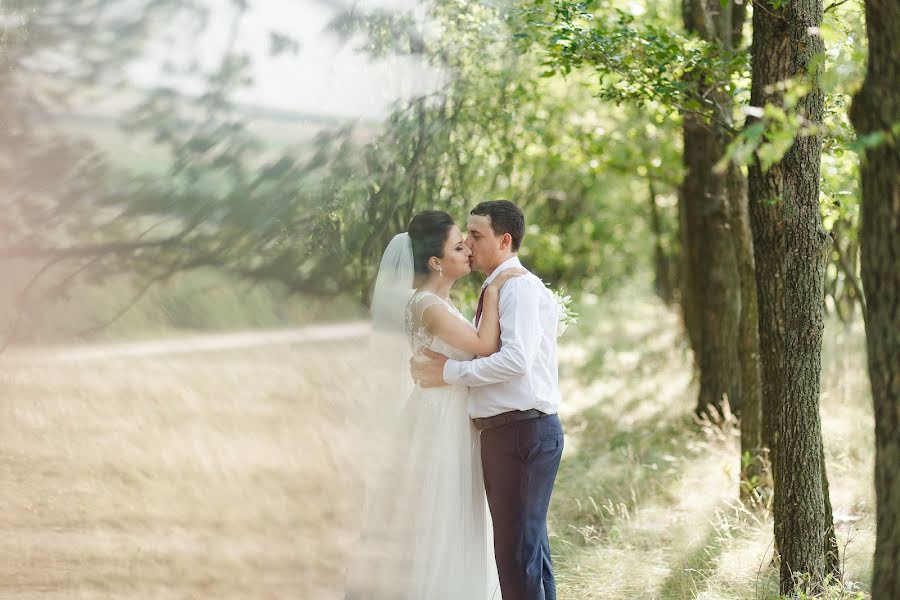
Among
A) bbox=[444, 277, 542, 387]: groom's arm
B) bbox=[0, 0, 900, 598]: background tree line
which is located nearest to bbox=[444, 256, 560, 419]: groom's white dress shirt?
bbox=[444, 277, 542, 387]: groom's arm

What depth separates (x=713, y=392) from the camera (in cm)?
859

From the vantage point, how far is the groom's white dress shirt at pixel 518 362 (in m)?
3.87

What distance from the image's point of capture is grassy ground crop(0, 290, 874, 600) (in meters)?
3.67

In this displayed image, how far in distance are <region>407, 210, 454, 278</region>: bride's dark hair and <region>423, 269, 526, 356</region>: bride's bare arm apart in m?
0.34

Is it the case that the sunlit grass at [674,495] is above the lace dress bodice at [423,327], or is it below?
below

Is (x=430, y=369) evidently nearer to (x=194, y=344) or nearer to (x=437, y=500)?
(x=437, y=500)

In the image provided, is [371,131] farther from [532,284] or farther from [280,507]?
[280,507]

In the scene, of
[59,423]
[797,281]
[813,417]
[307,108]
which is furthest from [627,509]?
[59,423]

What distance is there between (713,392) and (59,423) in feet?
21.0

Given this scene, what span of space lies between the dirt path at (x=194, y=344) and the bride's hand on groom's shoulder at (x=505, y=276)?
1111 mm

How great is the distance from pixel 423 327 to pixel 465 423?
50 cm

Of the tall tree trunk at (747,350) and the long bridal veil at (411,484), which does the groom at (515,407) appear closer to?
the long bridal veil at (411,484)

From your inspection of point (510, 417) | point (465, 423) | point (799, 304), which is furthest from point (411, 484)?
point (799, 304)

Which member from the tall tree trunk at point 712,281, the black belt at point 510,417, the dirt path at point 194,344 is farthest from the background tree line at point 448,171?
the tall tree trunk at point 712,281
